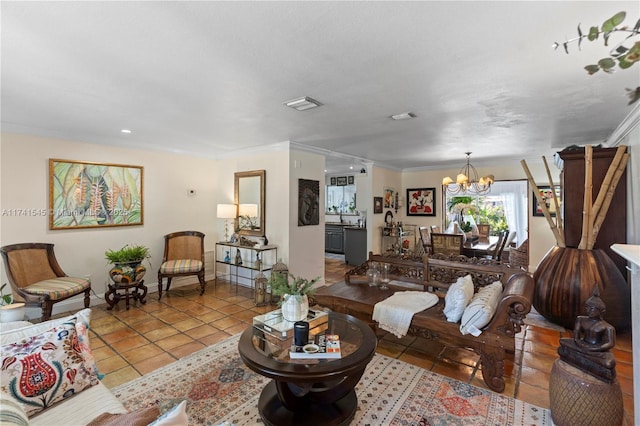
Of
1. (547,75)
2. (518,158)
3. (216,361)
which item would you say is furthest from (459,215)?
(216,361)

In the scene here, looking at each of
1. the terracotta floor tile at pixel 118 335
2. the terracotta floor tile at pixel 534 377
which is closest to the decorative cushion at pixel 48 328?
the terracotta floor tile at pixel 118 335

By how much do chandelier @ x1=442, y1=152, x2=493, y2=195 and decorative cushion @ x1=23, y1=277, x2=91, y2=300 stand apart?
5.98 metres

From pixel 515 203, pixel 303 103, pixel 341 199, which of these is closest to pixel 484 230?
pixel 515 203

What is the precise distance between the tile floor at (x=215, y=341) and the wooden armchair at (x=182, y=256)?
0.41 m

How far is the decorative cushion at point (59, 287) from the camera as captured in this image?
10.7 feet

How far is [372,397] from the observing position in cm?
220

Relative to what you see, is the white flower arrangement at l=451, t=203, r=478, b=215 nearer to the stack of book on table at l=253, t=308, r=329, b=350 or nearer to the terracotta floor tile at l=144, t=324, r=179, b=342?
the stack of book on table at l=253, t=308, r=329, b=350

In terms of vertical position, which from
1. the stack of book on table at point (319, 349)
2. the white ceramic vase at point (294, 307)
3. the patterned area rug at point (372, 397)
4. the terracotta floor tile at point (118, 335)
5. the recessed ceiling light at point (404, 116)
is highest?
the recessed ceiling light at point (404, 116)

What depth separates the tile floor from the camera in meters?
2.46

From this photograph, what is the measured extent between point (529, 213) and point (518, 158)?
3.75ft

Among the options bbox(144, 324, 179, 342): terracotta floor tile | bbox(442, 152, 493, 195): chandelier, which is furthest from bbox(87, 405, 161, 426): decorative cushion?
bbox(442, 152, 493, 195): chandelier

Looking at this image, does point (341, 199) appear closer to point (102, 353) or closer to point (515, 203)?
point (515, 203)

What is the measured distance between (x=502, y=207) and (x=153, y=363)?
24.6ft

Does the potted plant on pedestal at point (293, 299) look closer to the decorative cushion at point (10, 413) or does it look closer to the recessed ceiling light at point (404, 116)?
the decorative cushion at point (10, 413)
